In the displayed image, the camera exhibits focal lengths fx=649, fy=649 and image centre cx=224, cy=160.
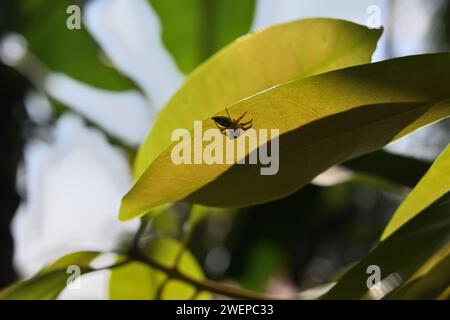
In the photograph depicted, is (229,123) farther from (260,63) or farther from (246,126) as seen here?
(260,63)

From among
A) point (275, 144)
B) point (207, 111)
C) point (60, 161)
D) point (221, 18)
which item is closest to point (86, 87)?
point (221, 18)

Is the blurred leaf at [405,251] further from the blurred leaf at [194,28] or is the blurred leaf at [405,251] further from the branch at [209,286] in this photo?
the blurred leaf at [194,28]

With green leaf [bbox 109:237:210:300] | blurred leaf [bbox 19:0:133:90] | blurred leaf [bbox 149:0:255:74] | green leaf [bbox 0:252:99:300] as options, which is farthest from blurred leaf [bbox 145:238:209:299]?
blurred leaf [bbox 19:0:133:90]

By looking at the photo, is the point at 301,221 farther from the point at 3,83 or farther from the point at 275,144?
the point at 275,144

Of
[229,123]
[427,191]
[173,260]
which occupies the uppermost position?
[229,123]

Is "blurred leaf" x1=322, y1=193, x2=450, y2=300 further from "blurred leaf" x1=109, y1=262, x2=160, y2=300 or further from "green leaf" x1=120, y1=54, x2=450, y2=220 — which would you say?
"blurred leaf" x1=109, y1=262, x2=160, y2=300

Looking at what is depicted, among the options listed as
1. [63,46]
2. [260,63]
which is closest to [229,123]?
[260,63]

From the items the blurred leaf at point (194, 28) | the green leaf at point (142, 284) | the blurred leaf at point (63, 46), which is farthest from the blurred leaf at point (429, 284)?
the blurred leaf at point (63, 46)
